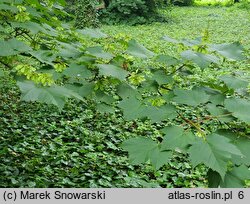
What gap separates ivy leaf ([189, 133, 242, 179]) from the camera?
3.87 ft

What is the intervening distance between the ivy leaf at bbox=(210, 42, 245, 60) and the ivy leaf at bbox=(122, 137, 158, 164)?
64cm

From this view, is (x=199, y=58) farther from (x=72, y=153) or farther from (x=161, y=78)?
(x=72, y=153)

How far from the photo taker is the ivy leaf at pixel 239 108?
140 cm

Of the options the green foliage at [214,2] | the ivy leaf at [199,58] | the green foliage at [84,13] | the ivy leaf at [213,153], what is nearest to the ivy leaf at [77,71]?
the ivy leaf at [199,58]

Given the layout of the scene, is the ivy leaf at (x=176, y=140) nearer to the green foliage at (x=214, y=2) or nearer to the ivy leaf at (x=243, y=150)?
the ivy leaf at (x=243, y=150)

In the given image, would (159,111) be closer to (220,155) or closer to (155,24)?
(220,155)

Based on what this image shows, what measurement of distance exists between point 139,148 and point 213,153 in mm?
259

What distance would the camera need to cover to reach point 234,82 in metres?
1.58

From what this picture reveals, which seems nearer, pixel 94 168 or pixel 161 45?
pixel 94 168

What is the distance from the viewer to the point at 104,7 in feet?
47.2

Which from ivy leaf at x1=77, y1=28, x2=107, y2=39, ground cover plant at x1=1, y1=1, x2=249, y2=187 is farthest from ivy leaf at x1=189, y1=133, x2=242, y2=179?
ivy leaf at x1=77, y1=28, x2=107, y2=39

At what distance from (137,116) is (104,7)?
529 inches

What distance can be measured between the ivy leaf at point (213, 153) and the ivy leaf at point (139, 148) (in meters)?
0.16

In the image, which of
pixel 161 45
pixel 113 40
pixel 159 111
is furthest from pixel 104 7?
pixel 159 111
